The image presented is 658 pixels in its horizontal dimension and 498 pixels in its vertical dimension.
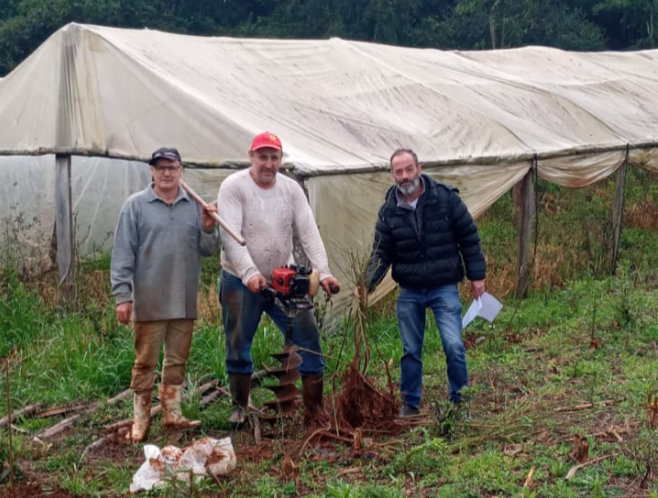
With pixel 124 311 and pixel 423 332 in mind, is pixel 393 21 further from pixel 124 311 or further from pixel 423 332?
pixel 124 311

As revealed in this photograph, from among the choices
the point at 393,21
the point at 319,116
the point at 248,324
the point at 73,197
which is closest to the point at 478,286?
the point at 248,324

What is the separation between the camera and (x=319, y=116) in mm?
9883

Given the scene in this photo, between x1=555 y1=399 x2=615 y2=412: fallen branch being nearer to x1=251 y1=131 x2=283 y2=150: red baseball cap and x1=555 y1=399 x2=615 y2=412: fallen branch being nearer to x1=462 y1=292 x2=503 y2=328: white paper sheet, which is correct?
x1=462 y1=292 x2=503 y2=328: white paper sheet

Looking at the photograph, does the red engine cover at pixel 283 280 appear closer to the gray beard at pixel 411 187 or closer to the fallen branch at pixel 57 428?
the gray beard at pixel 411 187

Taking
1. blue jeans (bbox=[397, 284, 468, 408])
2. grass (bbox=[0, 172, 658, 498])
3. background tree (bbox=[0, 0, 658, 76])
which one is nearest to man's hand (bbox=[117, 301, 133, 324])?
grass (bbox=[0, 172, 658, 498])

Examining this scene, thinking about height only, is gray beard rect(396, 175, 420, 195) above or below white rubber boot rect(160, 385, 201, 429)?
above

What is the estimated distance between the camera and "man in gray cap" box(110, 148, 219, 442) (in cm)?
566

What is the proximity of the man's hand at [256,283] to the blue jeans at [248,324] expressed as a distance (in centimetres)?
31

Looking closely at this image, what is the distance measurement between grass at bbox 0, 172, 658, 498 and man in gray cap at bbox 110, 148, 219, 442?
1.79 ft

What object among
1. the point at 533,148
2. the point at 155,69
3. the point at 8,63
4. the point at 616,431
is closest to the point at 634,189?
the point at 533,148

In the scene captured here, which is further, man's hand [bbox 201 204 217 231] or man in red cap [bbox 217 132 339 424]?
man in red cap [bbox 217 132 339 424]

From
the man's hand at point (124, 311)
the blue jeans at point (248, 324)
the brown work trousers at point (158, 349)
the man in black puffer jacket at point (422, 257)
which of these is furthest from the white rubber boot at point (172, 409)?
the man in black puffer jacket at point (422, 257)

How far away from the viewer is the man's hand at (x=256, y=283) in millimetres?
5492

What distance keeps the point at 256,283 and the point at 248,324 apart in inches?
19.4
